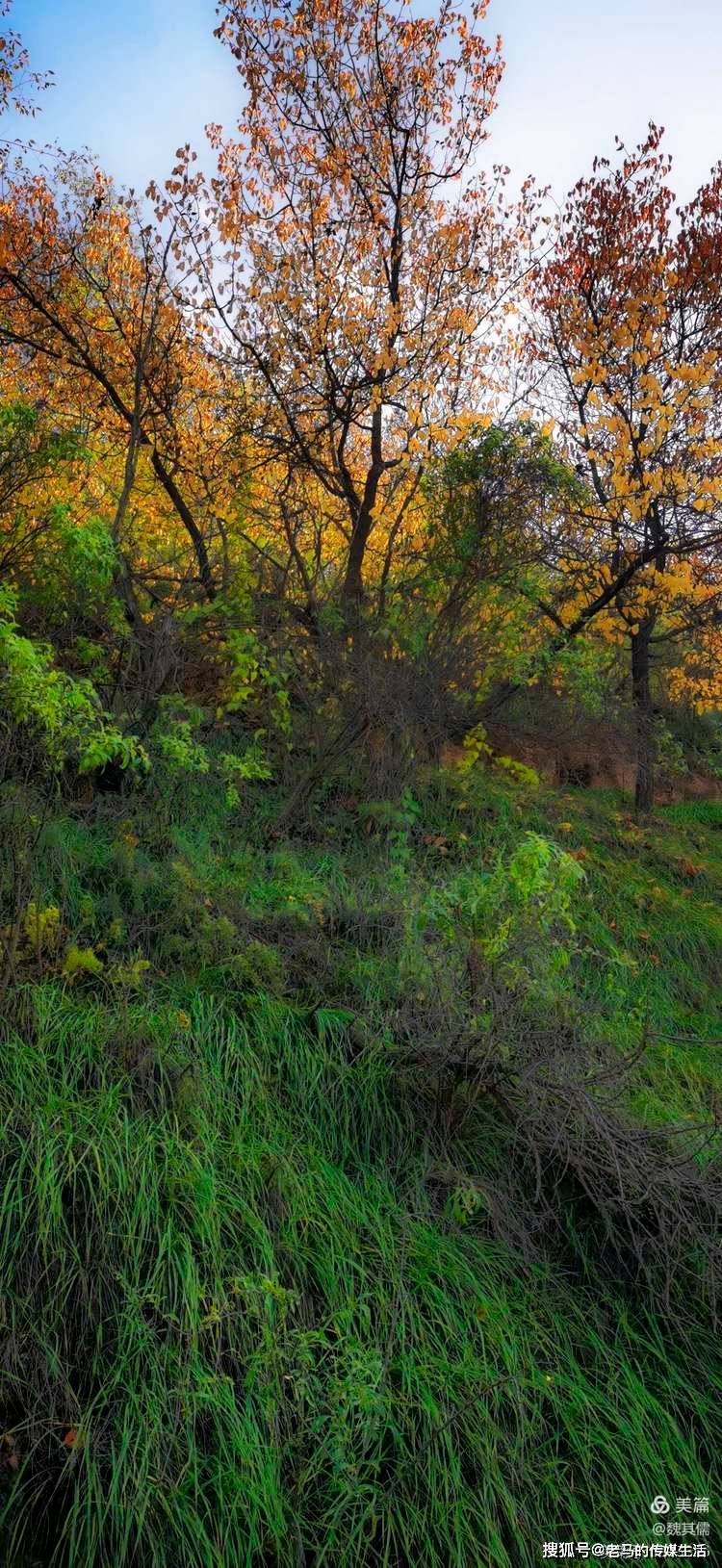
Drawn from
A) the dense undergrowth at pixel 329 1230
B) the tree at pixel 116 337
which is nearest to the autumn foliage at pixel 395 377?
the tree at pixel 116 337

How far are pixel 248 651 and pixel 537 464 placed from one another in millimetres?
3280

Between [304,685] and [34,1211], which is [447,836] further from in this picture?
[34,1211]

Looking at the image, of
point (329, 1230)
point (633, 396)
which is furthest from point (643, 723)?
point (329, 1230)

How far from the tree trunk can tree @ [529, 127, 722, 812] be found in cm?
15

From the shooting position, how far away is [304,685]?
6.43 meters

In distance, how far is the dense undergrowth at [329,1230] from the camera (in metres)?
2.49

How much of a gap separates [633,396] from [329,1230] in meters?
7.46

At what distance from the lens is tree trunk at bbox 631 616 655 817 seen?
9.12 metres

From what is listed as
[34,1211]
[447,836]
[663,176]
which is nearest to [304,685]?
[447,836]

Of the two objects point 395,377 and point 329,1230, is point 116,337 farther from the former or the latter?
point 329,1230

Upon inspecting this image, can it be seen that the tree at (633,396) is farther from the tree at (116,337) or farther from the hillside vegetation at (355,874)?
the tree at (116,337)

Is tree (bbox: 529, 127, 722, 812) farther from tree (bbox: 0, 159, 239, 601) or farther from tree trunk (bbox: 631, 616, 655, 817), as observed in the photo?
tree (bbox: 0, 159, 239, 601)

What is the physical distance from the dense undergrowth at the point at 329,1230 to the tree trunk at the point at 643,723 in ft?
15.4

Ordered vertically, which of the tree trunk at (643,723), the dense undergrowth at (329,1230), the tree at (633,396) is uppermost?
the tree at (633,396)
